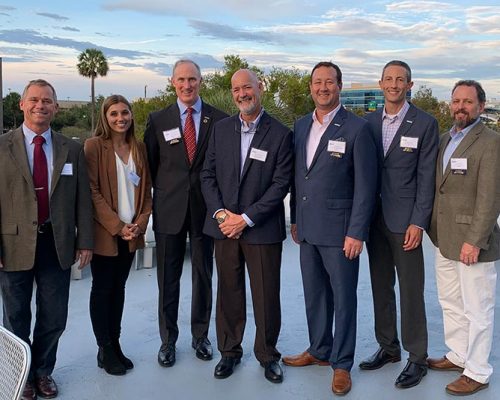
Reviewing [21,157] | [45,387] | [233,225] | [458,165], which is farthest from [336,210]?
[45,387]

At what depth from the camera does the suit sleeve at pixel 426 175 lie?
296 centimetres

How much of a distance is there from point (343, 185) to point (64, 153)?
1.51 meters

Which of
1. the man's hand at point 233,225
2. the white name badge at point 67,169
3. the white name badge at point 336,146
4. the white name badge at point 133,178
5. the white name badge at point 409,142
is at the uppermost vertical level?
the white name badge at point 409,142

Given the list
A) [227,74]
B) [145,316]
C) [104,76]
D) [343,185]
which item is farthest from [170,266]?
[104,76]

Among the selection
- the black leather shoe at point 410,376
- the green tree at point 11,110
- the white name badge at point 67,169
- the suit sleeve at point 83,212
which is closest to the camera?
the white name badge at point 67,169

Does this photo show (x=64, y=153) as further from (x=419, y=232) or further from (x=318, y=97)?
(x=419, y=232)

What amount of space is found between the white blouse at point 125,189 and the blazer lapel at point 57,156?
0.35 meters

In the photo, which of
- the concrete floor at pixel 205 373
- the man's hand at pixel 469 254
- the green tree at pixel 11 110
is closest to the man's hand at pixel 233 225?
the concrete floor at pixel 205 373

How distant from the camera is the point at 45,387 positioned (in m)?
2.88

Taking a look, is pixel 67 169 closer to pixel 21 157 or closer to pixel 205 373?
pixel 21 157

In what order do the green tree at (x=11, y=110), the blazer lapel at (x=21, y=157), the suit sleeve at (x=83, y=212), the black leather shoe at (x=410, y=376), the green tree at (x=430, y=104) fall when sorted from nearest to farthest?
1. the blazer lapel at (x=21, y=157)
2. the suit sleeve at (x=83, y=212)
3. the black leather shoe at (x=410, y=376)
4. the green tree at (x=430, y=104)
5. the green tree at (x=11, y=110)

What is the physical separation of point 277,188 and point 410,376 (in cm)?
131

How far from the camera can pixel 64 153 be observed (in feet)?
9.25

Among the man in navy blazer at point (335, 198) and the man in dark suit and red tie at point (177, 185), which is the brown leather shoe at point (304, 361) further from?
the man in dark suit and red tie at point (177, 185)
